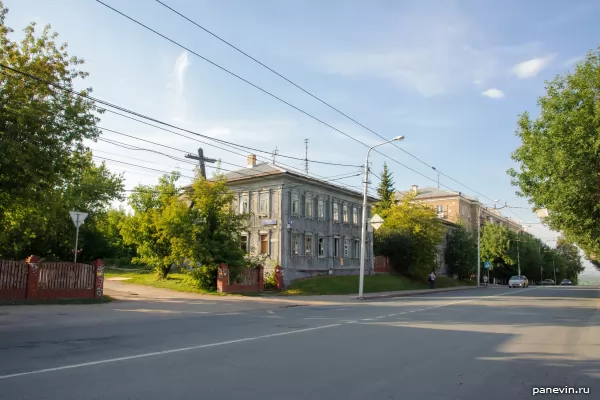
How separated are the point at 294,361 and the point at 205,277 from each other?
21302mm

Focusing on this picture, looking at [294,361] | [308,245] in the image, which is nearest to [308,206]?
[308,245]

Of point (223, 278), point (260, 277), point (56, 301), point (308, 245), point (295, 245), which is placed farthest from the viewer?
point (308, 245)

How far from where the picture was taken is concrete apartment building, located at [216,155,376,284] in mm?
35344

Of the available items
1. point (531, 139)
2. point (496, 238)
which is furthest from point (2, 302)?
point (496, 238)

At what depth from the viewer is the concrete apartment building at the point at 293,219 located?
35.3 meters

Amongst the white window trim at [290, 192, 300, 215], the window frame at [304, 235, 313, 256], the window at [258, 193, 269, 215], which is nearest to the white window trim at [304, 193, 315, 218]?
the white window trim at [290, 192, 300, 215]

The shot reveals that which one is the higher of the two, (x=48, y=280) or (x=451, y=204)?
(x=451, y=204)

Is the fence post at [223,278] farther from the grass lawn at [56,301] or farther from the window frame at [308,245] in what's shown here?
the window frame at [308,245]

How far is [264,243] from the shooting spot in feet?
120

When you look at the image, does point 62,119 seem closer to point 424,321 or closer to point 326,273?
point 424,321

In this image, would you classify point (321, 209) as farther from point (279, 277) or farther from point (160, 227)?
point (160, 227)

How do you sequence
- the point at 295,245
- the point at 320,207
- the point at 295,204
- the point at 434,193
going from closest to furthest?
the point at 295,245
the point at 295,204
the point at 320,207
the point at 434,193

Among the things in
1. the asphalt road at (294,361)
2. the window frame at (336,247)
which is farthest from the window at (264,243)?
the asphalt road at (294,361)

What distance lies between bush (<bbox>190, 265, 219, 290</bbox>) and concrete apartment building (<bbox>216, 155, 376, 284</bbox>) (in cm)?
606
